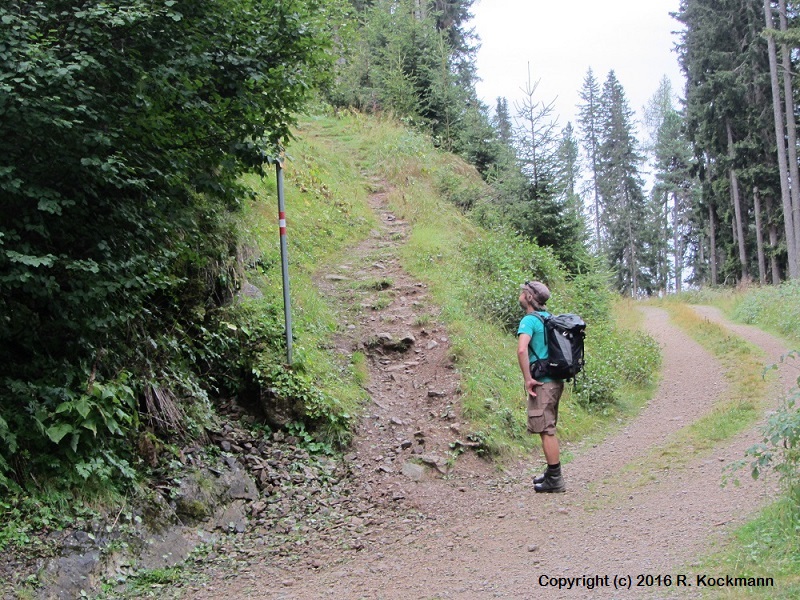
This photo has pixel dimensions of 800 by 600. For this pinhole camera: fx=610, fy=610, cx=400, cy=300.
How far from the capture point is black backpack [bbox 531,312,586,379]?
18.3ft

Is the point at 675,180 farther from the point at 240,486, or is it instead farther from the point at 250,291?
the point at 240,486

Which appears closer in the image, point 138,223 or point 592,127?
point 138,223

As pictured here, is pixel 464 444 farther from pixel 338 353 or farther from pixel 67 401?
pixel 67 401

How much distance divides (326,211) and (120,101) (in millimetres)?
8975

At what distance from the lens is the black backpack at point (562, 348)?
219 inches

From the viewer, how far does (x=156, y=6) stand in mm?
4996

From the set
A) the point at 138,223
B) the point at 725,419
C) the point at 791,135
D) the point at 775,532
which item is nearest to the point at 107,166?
the point at 138,223

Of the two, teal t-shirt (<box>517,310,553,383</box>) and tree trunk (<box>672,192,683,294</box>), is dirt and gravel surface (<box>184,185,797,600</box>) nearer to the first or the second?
teal t-shirt (<box>517,310,553,383</box>)

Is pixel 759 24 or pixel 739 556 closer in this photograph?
pixel 739 556

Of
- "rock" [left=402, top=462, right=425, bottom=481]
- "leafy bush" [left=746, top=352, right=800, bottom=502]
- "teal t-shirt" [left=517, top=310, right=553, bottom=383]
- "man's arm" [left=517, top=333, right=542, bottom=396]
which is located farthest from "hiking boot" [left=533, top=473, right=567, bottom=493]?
"leafy bush" [left=746, top=352, right=800, bottom=502]

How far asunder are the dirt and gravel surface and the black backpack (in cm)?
124

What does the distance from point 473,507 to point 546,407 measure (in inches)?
49.0

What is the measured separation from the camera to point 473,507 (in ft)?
19.6

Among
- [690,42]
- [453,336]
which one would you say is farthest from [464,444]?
[690,42]
